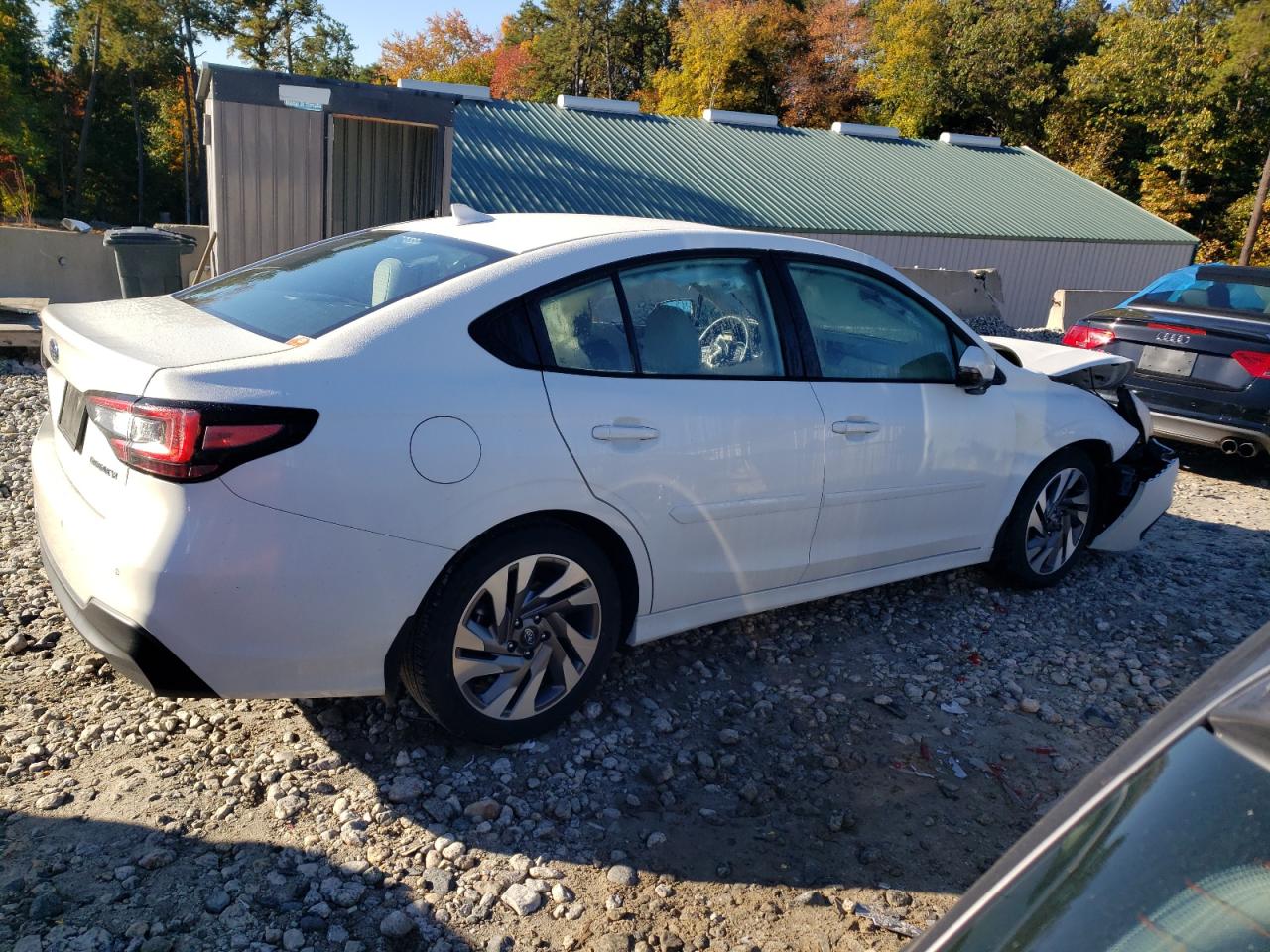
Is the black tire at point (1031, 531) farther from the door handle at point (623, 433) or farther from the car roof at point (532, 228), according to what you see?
the door handle at point (623, 433)

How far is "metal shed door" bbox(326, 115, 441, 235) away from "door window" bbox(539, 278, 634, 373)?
8529 mm

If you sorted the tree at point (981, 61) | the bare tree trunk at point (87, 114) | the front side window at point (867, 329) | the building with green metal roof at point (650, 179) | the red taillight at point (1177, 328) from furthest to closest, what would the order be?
the bare tree trunk at point (87, 114) → the tree at point (981, 61) → the building with green metal roof at point (650, 179) → the red taillight at point (1177, 328) → the front side window at point (867, 329)

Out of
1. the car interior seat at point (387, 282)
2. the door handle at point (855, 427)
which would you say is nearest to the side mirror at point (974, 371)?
the door handle at point (855, 427)

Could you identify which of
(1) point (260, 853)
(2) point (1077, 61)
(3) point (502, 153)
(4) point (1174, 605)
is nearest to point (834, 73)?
(2) point (1077, 61)

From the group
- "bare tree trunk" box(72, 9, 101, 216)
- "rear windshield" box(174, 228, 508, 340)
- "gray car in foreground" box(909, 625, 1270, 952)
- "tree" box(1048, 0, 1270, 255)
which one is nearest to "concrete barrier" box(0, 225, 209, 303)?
"rear windshield" box(174, 228, 508, 340)

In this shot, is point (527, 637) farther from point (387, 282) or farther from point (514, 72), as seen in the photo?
point (514, 72)

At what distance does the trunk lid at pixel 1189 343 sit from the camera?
7359mm

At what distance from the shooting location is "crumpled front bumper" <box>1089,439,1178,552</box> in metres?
5.33

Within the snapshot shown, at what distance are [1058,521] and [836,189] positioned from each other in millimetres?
20540

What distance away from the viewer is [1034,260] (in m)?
25.2

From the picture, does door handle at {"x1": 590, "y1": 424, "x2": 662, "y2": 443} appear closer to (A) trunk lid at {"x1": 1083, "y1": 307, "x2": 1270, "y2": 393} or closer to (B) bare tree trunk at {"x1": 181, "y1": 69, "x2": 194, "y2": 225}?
(A) trunk lid at {"x1": 1083, "y1": 307, "x2": 1270, "y2": 393}

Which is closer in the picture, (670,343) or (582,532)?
(582,532)

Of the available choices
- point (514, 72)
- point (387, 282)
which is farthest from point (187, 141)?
point (387, 282)

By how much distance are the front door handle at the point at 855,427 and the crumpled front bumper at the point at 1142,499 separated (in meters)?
2.15
